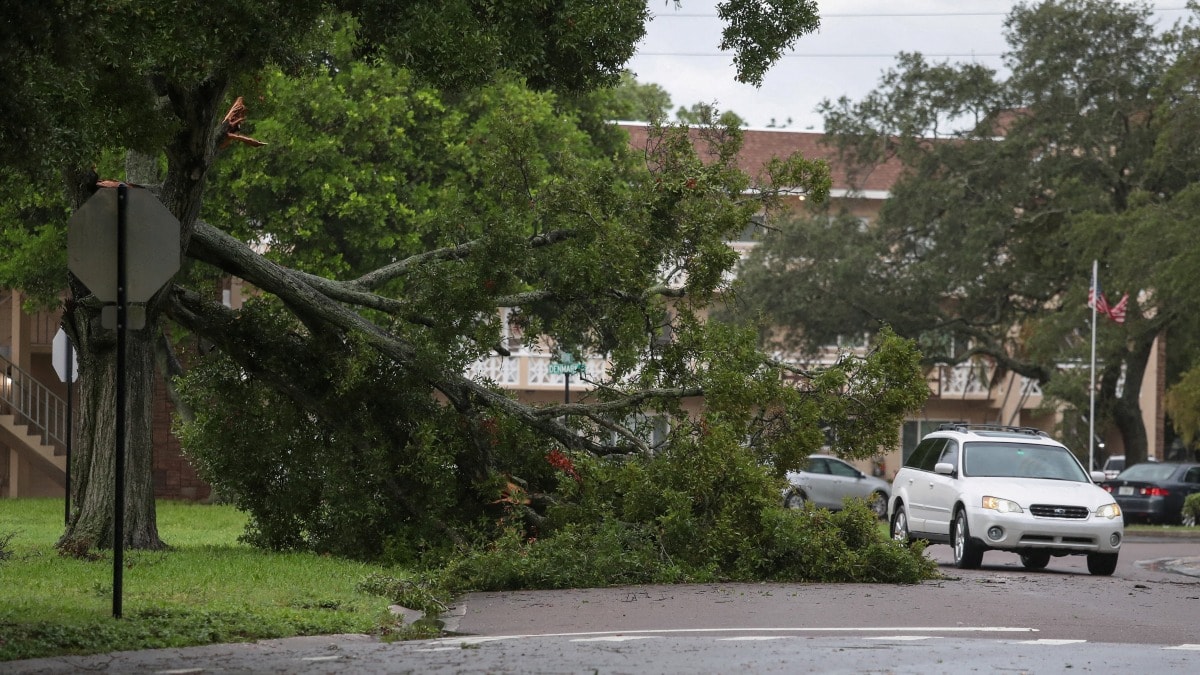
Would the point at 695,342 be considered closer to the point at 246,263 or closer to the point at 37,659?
the point at 246,263

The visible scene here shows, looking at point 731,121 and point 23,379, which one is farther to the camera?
point 23,379

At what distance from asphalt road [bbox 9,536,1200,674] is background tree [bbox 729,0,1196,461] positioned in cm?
2431

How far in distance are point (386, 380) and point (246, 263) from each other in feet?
6.04

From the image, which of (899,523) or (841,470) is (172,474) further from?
(899,523)

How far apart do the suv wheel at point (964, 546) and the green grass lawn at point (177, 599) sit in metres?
6.87

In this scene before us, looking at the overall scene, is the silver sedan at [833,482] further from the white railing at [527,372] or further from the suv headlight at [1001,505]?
the suv headlight at [1001,505]

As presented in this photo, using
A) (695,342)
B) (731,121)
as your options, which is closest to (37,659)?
(695,342)

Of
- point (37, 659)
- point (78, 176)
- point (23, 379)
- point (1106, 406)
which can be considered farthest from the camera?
point (1106, 406)

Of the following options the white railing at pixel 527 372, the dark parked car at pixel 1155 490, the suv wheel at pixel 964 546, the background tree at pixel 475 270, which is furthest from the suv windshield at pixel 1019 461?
the white railing at pixel 527 372

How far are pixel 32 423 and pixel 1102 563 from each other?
76.2 feet

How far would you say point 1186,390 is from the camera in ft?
134

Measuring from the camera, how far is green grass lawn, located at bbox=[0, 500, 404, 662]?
10.3m

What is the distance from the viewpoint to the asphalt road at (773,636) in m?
9.62

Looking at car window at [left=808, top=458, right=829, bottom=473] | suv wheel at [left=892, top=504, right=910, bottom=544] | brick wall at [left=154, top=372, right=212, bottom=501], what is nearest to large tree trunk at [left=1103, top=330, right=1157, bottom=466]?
car window at [left=808, top=458, right=829, bottom=473]
